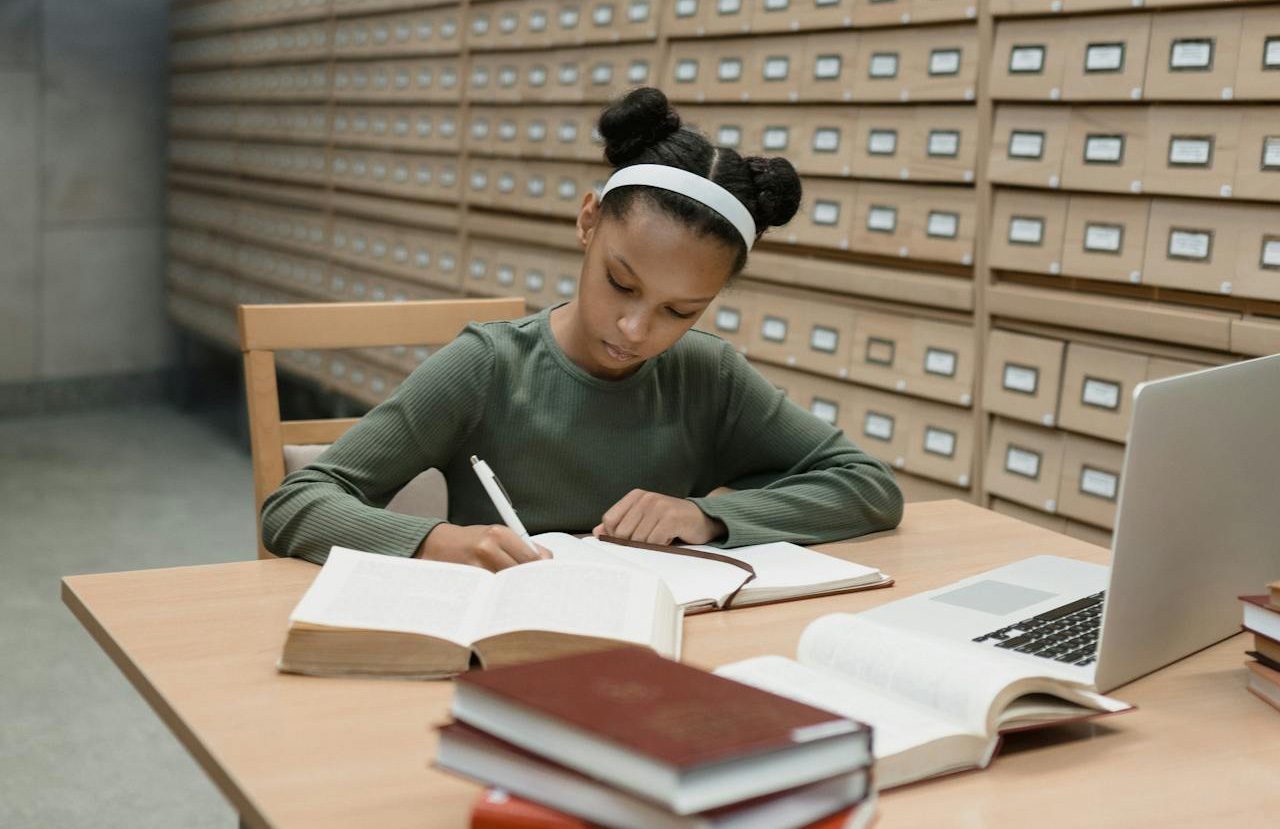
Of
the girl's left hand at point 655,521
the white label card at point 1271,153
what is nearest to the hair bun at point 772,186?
the girl's left hand at point 655,521

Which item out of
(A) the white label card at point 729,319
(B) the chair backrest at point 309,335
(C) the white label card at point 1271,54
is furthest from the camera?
(A) the white label card at point 729,319

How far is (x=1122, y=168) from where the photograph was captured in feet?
8.14

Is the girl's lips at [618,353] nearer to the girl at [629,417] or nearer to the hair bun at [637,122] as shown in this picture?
the girl at [629,417]

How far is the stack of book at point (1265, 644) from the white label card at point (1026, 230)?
5.42 feet

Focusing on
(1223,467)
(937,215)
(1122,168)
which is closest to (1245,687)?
(1223,467)

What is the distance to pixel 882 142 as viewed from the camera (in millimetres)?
2947

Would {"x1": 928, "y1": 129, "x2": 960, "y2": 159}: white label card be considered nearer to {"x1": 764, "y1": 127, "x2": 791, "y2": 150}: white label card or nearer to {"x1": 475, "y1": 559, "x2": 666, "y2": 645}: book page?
{"x1": 764, "y1": 127, "x2": 791, "y2": 150}: white label card

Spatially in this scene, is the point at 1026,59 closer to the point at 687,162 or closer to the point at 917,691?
the point at 687,162

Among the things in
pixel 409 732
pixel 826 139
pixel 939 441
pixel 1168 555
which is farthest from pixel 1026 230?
pixel 409 732

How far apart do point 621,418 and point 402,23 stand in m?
3.60

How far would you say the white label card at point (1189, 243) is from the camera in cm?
236

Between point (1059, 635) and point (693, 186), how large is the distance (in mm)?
604

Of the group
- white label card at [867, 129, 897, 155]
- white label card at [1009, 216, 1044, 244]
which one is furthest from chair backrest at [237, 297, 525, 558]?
white label card at [867, 129, 897, 155]

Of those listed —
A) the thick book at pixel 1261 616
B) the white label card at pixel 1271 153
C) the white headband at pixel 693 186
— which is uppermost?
the white label card at pixel 1271 153
